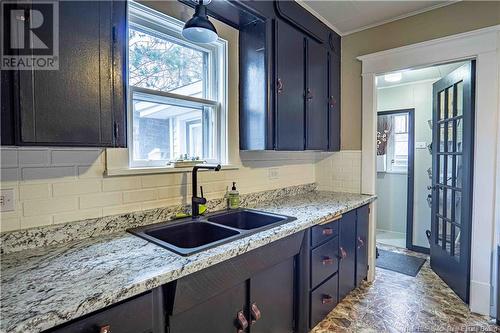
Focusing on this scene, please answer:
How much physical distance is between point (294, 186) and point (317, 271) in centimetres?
108

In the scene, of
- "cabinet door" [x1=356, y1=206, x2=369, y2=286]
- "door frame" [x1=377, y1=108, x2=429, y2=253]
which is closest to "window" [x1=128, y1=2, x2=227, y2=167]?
"cabinet door" [x1=356, y1=206, x2=369, y2=286]

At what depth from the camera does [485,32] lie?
2.17 metres

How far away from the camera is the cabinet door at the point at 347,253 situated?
2248mm

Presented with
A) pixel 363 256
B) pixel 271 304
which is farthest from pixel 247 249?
pixel 363 256

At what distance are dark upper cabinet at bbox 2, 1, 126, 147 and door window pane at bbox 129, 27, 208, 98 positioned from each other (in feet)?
1.68

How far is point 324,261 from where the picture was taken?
1.98m

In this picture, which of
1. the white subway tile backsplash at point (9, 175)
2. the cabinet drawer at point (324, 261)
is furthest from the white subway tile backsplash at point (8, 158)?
the cabinet drawer at point (324, 261)

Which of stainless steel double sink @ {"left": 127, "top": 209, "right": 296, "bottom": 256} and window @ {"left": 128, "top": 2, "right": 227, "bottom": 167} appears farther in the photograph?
window @ {"left": 128, "top": 2, "right": 227, "bottom": 167}

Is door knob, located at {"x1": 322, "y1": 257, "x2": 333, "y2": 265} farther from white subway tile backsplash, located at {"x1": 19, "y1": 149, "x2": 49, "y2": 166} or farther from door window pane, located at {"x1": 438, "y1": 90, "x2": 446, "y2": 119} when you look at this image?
door window pane, located at {"x1": 438, "y1": 90, "x2": 446, "y2": 119}

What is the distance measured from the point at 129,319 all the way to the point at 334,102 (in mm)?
2588

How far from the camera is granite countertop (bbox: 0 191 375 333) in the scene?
75cm

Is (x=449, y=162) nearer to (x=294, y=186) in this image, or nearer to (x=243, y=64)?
(x=294, y=186)

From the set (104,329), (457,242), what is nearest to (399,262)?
(457,242)

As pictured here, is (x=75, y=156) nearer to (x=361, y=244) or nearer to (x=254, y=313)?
(x=254, y=313)
